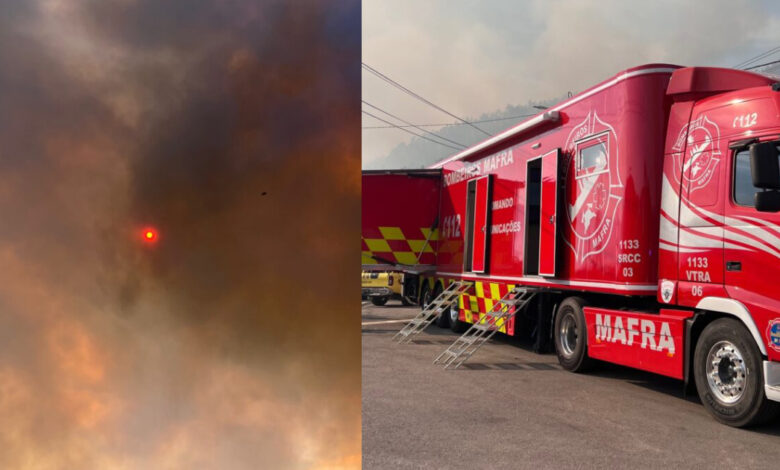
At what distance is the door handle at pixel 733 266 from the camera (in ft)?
16.8

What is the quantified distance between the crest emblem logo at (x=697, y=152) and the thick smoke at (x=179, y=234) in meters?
5.44

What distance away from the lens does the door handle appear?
5.13 meters

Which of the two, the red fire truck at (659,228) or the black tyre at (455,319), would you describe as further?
the black tyre at (455,319)

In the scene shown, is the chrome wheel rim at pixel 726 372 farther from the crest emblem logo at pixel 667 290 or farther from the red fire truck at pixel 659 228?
the crest emblem logo at pixel 667 290

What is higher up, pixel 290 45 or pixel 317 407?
pixel 290 45

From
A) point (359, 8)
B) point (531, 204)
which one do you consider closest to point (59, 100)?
point (359, 8)

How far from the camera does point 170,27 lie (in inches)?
34.3

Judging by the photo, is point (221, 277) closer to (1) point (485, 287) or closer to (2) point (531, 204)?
(2) point (531, 204)

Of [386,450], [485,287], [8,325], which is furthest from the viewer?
[485,287]

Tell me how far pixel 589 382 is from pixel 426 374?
5.70ft

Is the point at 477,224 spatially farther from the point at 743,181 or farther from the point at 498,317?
the point at 743,181

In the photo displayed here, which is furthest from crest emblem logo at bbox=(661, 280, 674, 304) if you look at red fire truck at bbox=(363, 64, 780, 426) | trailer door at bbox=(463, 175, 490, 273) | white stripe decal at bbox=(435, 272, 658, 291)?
trailer door at bbox=(463, 175, 490, 273)

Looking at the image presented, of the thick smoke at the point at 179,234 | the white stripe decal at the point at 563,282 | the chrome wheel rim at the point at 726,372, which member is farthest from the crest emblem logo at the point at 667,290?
the thick smoke at the point at 179,234

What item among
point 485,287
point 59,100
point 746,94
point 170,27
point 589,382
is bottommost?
point 589,382
